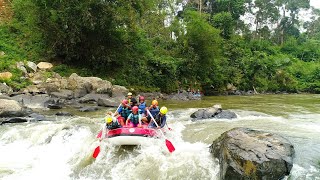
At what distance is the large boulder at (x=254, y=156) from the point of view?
279 inches

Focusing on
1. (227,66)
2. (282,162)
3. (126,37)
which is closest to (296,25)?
(227,66)

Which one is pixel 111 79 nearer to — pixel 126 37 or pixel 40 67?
pixel 126 37

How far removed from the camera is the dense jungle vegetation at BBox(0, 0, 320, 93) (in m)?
21.5

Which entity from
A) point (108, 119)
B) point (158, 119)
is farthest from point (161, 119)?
point (108, 119)

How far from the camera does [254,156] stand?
23.9 ft

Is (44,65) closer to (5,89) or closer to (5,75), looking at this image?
(5,75)

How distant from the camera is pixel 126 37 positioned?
77.3 ft

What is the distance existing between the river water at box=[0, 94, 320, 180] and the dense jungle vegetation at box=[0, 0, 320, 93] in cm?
959

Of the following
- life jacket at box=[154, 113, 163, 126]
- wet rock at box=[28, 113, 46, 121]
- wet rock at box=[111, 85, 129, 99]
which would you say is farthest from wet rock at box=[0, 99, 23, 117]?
wet rock at box=[111, 85, 129, 99]

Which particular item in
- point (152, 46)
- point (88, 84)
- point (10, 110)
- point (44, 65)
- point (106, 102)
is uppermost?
point (152, 46)

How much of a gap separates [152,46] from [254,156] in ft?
84.6

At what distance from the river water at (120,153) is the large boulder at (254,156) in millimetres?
400

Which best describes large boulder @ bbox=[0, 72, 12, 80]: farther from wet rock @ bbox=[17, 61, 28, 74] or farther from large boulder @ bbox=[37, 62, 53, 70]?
large boulder @ bbox=[37, 62, 53, 70]

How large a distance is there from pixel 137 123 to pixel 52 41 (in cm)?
1440
